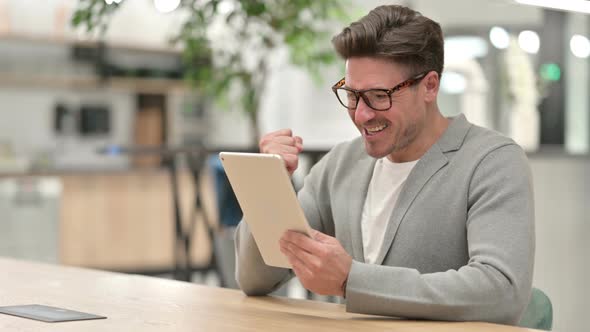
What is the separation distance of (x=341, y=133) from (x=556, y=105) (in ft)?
11.2

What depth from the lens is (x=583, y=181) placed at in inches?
173

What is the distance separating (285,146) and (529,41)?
297 centimetres

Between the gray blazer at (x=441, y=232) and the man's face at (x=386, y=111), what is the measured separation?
0.08 metres

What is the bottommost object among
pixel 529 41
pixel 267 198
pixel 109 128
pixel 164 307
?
pixel 109 128

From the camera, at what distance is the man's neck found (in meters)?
2.21

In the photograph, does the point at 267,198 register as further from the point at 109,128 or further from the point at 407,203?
the point at 109,128

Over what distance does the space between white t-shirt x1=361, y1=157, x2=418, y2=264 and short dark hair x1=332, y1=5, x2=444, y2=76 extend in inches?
10.2

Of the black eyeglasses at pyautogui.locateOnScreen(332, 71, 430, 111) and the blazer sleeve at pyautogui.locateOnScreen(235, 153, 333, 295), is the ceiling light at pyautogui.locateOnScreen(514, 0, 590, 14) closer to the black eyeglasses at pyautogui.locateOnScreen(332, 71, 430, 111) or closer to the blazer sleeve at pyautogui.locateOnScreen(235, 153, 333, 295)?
the black eyeglasses at pyautogui.locateOnScreen(332, 71, 430, 111)

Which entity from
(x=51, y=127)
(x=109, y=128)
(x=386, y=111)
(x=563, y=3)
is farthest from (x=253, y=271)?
(x=109, y=128)

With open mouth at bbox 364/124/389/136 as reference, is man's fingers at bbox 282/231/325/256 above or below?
below

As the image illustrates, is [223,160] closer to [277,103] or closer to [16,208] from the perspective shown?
[16,208]

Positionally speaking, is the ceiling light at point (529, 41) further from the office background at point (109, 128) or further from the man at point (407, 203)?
the man at point (407, 203)

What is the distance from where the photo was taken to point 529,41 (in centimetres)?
483

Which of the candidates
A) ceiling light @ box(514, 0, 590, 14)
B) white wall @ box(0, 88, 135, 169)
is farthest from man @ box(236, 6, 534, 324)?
white wall @ box(0, 88, 135, 169)
